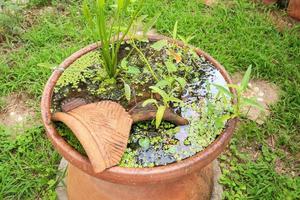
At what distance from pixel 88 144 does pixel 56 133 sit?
213mm

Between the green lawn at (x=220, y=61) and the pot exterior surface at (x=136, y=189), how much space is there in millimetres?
333

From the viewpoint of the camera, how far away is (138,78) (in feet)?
6.01

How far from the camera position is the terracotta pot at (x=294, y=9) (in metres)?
3.21

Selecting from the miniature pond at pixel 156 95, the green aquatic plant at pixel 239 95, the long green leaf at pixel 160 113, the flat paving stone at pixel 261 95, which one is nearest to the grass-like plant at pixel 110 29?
the miniature pond at pixel 156 95

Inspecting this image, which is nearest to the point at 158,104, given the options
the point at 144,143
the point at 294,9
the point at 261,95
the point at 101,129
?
the point at 144,143

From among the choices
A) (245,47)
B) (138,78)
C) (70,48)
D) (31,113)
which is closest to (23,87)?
(31,113)

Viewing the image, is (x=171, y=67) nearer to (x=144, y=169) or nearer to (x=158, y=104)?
(x=158, y=104)

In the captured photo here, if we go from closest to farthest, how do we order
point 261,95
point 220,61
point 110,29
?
point 110,29, point 261,95, point 220,61

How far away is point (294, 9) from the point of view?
Answer: 3242 millimetres

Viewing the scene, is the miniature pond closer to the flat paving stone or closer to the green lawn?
the green lawn

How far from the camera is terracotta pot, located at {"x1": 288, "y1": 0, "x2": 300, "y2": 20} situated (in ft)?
10.5

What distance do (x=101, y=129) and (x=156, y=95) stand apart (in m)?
0.34

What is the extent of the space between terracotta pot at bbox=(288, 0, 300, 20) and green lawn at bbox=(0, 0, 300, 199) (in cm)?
14

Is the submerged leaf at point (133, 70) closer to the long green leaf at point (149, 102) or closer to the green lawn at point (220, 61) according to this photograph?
the long green leaf at point (149, 102)
